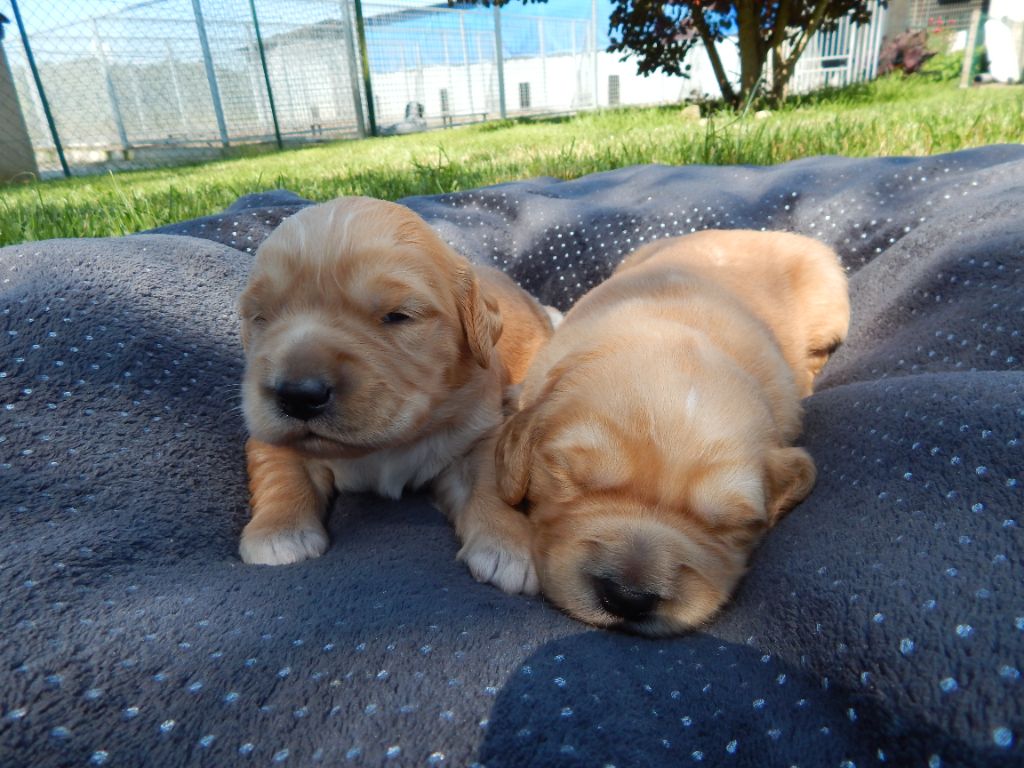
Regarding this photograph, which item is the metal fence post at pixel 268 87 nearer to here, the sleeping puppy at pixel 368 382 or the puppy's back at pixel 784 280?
the puppy's back at pixel 784 280

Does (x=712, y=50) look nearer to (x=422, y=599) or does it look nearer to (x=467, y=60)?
(x=467, y=60)

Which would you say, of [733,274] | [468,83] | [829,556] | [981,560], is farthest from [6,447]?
[468,83]

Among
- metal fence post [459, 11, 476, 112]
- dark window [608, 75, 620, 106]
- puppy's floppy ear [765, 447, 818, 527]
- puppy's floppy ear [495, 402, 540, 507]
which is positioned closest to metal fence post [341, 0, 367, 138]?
metal fence post [459, 11, 476, 112]

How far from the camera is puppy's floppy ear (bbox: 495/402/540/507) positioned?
6.63 ft

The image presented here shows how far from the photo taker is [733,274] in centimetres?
328

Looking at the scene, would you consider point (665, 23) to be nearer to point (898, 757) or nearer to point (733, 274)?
point (733, 274)

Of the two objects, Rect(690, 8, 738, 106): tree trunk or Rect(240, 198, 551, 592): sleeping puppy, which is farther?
Rect(690, 8, 738, 106): tree trunk

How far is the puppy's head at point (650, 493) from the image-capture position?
1.59 meters

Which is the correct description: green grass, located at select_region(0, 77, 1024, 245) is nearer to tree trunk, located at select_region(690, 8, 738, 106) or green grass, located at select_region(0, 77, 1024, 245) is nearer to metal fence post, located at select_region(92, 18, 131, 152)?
tree trunk, located at select_region(690, 8, 738, 106)

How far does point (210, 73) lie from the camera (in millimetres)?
14289

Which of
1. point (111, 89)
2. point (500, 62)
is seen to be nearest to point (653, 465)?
point (111, 89)

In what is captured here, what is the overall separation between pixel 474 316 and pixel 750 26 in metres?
11.5

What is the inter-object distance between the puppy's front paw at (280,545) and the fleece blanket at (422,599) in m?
0.08

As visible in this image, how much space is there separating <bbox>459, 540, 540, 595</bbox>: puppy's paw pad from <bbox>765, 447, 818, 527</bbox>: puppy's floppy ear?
67 centimetres
